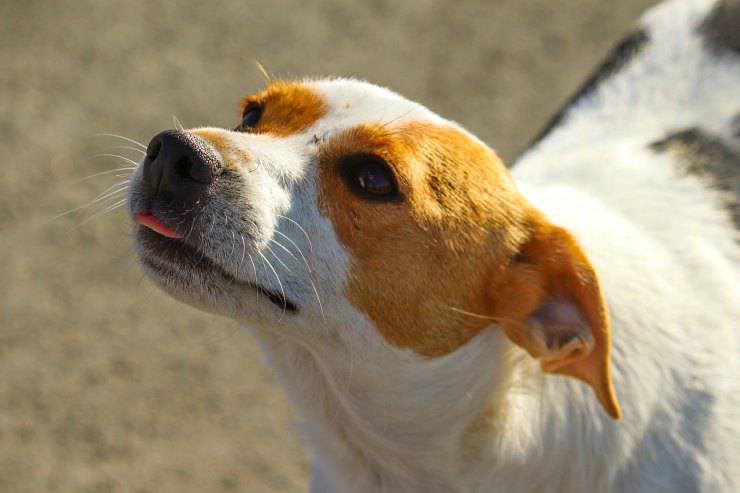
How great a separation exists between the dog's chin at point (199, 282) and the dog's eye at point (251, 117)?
0.61 m

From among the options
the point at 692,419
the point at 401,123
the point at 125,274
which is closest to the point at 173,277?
the point at 401,123

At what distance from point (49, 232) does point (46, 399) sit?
105 centimetres

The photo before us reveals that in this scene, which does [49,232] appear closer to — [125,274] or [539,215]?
[125,274]

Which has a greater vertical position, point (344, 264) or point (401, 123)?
point (401, 123)

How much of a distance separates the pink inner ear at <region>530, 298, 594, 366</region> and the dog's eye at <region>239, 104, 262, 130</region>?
1.04 meters

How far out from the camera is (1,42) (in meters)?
6.06

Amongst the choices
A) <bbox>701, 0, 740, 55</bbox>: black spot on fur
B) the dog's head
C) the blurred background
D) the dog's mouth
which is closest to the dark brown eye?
the dog's head

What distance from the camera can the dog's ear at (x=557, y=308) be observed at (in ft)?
8.24

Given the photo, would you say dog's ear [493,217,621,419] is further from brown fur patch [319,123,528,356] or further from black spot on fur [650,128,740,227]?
black spot on fur [650,128,740,227]

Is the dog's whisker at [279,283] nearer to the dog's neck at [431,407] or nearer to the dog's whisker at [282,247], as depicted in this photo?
the dog's whisker at [282,247]

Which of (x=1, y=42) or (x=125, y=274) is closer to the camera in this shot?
(x=125, y=274)

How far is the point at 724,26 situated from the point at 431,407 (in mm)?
2128

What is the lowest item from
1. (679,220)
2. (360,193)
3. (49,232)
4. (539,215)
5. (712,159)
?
(49,232)

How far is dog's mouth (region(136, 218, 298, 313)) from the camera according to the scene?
2.47 metres
